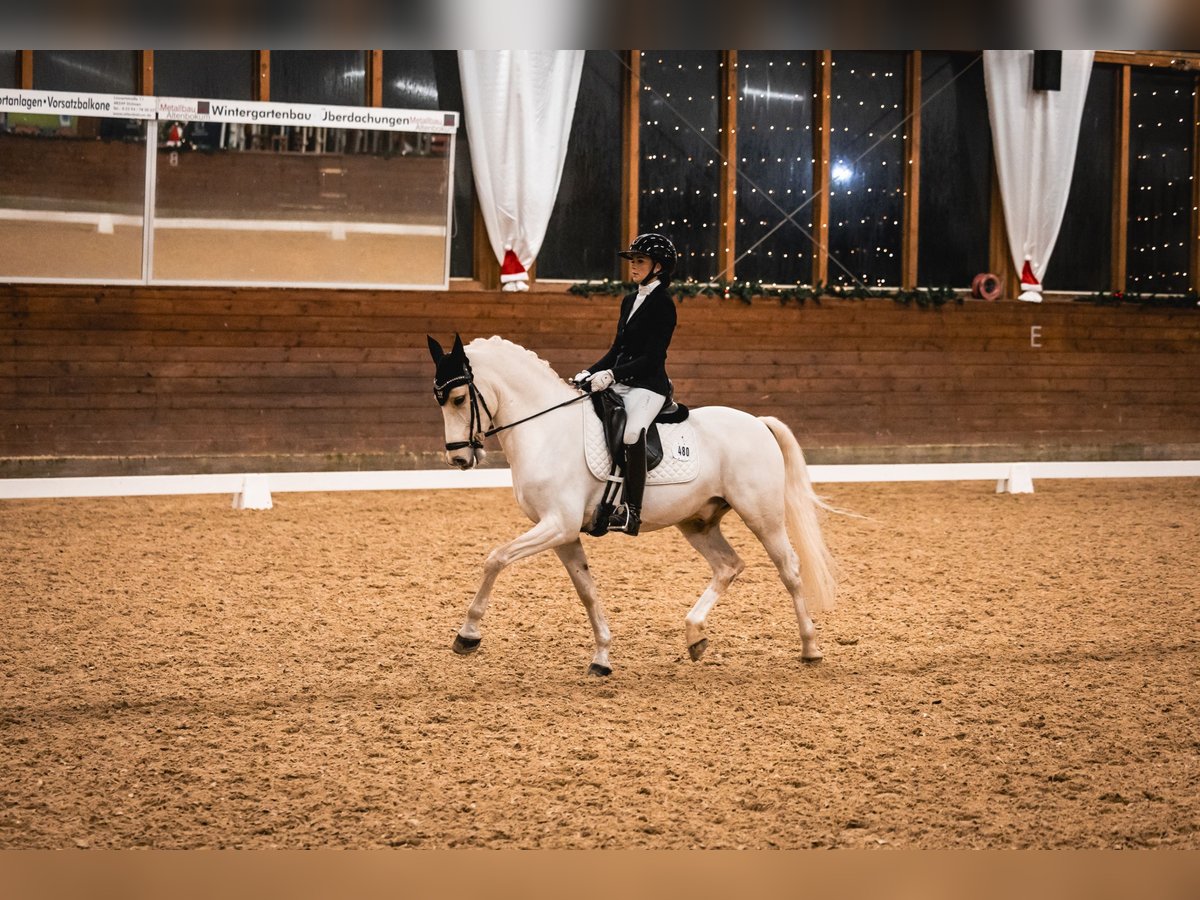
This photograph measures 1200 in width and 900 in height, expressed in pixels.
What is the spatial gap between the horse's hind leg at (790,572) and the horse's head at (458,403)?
1.11 meters

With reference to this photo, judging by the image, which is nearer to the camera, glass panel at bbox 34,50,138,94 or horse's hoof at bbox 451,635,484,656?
horse's hoof at bbox 451,635,484,656

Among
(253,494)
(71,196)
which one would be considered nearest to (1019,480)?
(253,494)

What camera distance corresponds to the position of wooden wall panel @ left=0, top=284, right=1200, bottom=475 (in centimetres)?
970

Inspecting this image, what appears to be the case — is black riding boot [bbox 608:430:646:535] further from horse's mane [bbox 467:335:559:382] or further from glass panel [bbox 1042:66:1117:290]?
glass panel [bbox 1042:66:1117:290]

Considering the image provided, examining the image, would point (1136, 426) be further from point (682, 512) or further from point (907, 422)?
point (682, 512)

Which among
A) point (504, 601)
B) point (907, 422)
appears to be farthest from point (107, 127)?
point (907, 422)

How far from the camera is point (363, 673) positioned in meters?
4.50

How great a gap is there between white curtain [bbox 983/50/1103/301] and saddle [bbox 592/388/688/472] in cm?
849

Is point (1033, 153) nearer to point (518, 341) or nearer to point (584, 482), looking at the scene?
point (518, 341)

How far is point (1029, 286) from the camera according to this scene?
1193 cm

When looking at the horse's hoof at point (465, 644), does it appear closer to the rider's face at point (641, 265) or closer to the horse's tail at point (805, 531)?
the horse's tail at point (805, 531)

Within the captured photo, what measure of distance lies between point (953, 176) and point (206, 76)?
7127 mm

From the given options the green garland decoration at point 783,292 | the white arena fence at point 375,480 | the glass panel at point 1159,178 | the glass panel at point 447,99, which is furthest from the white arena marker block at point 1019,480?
the glass panel at point 447,99

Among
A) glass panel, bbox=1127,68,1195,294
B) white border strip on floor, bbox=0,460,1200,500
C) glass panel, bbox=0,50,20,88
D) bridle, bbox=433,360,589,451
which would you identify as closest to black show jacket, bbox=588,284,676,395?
bridle, bbox=433,360,589,451
